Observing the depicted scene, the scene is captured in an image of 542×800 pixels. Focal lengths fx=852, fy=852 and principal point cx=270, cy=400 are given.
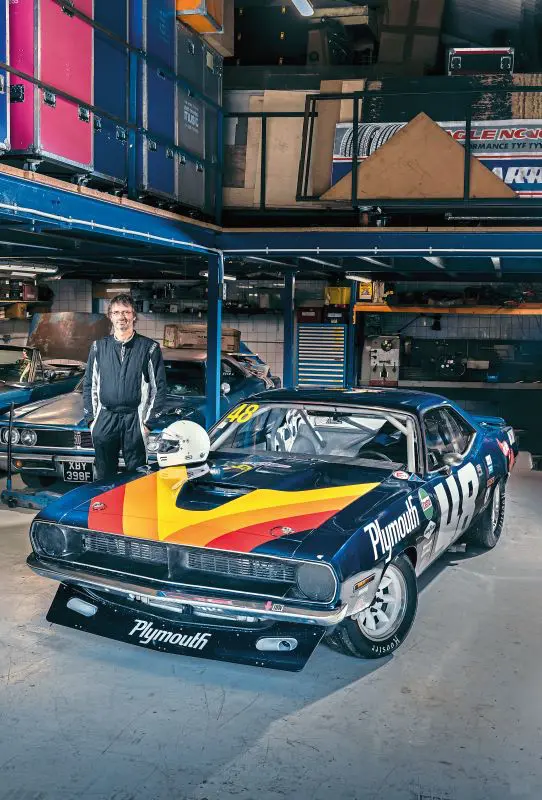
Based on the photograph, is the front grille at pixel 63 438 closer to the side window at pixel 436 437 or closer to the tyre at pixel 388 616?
the side window at pixel 436 437

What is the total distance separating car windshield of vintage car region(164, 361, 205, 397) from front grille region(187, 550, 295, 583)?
5181 millimetres

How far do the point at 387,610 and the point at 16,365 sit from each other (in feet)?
20.9

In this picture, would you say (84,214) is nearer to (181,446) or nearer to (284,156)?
(181,446)

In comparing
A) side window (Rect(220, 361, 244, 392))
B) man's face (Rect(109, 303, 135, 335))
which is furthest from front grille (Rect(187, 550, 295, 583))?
side window (Rect(220, 361, 244, 392))

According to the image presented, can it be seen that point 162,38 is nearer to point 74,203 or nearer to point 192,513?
point 74,203

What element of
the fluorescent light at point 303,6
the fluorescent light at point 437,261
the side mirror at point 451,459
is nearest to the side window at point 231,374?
the fluorescent light at point 437,261

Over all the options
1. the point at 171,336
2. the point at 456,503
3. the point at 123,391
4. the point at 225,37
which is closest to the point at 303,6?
the point at 225,37

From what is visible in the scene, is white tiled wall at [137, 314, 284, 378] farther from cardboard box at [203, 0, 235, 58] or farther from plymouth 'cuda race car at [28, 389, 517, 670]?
plymouth 'cuda race car at [28, 389, 517, 670]

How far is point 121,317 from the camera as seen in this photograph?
5535mm

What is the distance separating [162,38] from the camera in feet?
24.4

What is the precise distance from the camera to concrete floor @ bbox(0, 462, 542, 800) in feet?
10.0

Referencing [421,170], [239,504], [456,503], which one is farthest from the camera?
[421,170]

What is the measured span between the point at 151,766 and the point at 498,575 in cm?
312

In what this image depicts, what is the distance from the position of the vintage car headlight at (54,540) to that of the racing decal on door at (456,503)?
196cm
